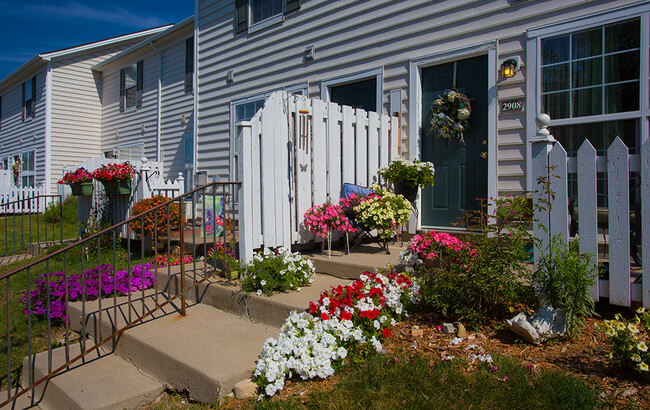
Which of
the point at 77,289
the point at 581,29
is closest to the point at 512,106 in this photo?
the point at 581,29

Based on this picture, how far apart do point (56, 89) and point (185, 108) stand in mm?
7493

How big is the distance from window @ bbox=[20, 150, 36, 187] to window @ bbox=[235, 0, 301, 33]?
1215 cm

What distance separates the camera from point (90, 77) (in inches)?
614

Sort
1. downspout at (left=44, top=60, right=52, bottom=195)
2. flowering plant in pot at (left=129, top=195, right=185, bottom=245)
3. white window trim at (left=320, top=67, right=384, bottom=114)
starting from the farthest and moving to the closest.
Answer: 1. downspout at (left=44, top=60, right=52, bottom=195)
2. flowering plant in pot at (left=129, top=195, right=185, bottom=245)
3. white window trim at (left=320, top=67, right=384, bottom=114)

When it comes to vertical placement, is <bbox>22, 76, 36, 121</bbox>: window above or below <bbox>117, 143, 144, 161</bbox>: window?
above

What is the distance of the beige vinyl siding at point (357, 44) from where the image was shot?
488 cm

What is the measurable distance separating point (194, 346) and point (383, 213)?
2313 mm

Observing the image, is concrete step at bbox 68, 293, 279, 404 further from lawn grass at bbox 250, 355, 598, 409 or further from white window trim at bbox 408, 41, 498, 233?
white window trim at bbox 408, 41, 498, 233

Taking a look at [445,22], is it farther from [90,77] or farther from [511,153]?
[90,77]

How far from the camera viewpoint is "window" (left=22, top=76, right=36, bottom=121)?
54.0 feet

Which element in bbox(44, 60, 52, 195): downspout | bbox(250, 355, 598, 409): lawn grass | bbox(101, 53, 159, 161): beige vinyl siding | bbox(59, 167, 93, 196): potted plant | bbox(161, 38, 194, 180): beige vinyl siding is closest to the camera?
bbox(250, 355, 598, 409): lawn grass

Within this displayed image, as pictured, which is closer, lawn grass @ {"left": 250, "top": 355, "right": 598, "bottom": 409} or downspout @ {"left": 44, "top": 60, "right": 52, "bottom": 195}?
lawn grass @ {"left": 250, "top": 355, "right": 598, "bottom": 409}

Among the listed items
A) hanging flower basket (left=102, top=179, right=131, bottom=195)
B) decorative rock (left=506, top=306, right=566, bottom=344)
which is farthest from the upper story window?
hanging flower basket (left=102, top=179, right=131, bottom=195)

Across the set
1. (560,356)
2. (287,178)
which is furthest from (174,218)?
(560,356)
